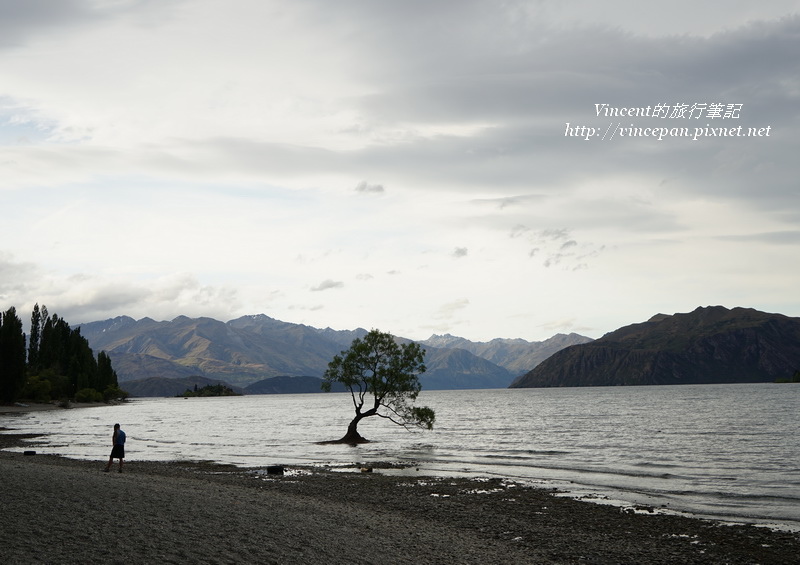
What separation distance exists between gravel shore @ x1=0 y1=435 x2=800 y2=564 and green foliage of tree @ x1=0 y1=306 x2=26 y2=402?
13399 centimetres

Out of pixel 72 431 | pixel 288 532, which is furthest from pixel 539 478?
pixel 72 431

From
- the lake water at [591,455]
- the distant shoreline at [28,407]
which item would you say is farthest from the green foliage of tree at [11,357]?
the lake water at [591,455]

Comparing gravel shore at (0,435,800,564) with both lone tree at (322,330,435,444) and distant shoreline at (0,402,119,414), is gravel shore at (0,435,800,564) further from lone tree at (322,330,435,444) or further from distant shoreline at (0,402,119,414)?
distant shoreline at (0,402,119,414)

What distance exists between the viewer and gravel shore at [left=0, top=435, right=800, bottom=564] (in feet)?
60.8

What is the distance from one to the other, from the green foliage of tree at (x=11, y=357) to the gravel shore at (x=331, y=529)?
440ft

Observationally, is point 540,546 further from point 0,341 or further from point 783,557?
point 0,341

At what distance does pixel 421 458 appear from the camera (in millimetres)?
62062

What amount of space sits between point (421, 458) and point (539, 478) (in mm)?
16848

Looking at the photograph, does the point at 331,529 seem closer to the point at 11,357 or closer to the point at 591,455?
the point at 591,455

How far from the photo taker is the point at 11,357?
145m

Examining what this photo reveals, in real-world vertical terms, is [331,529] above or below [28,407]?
above

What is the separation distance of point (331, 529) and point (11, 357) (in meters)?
150

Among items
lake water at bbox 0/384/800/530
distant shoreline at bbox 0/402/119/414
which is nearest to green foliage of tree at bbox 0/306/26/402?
distant shoreline at bbox 0/402/119/414

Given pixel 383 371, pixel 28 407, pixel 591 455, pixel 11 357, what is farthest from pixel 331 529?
pixel 28 407
